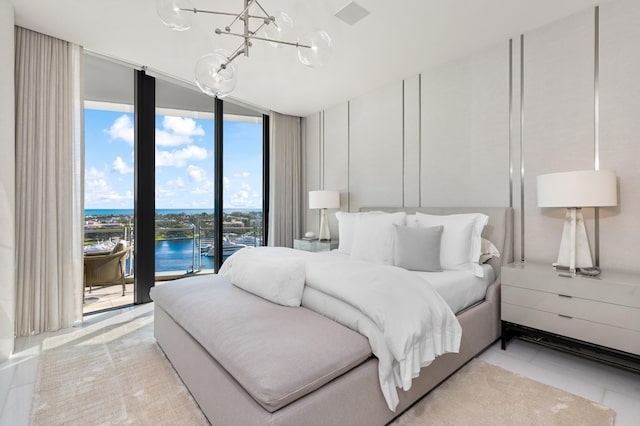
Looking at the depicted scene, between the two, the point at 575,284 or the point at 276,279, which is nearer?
the point at 276,279

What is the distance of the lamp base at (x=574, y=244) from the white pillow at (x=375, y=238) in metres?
1.28

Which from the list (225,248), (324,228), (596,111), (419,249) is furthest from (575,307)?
(225,248)

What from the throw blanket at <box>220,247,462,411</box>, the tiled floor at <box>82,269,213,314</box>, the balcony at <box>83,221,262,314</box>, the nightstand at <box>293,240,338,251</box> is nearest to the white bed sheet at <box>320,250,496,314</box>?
the throw blanket at <box>220,247,462,411</box>

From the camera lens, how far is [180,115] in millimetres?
4301

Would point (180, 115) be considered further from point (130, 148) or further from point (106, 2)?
point (106, 2)

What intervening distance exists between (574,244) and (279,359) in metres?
2.34

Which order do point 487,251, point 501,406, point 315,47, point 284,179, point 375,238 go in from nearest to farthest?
point 501,406 → point 315,47 → point 487,251 → point 375,238 → point 284,179

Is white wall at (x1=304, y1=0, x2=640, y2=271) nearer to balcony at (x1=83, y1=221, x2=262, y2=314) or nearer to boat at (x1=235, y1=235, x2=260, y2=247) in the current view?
boat at (x1=235, y1=235, x2=260, y2=247)

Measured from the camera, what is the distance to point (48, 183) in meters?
2.81

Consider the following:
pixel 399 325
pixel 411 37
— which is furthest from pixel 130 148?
pixel 399 325

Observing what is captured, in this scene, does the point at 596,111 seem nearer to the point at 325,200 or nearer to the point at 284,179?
the point at 325,200

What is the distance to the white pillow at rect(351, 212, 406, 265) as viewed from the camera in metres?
2.87

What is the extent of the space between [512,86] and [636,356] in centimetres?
228

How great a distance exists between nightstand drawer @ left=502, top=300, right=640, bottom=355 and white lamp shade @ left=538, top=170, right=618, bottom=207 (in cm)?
81
